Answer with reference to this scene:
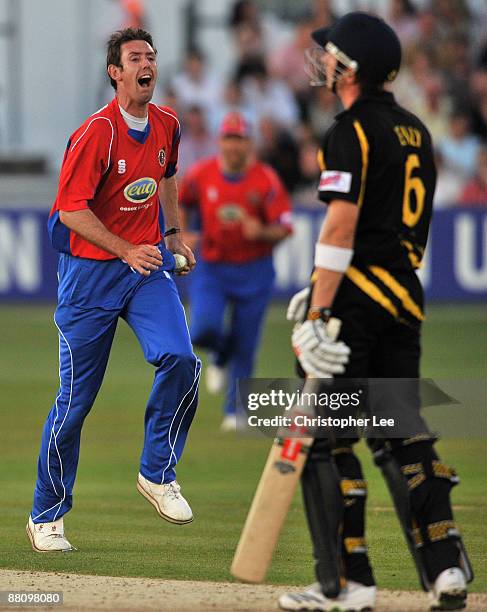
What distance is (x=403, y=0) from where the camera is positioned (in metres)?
19.9

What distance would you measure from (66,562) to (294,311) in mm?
1737

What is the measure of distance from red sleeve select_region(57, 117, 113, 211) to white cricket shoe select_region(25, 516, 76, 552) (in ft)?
4.80

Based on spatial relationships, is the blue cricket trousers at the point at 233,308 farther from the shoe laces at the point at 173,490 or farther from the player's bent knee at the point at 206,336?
the shoe laces at the point at 173,490

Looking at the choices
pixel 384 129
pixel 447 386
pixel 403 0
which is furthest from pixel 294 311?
pixel 403 0

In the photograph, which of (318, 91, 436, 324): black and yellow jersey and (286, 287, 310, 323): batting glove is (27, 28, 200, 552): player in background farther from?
(318, 91, 436, 324): black and yellow jersey

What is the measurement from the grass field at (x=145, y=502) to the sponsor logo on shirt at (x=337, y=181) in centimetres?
174

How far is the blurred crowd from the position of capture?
19.1 m

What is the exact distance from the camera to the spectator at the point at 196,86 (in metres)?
19.4

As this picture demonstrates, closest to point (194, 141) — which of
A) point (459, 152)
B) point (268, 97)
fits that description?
point (268, 97)

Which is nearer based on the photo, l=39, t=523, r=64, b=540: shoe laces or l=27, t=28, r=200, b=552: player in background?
l=27, t=28, r=200, b=552: player in background

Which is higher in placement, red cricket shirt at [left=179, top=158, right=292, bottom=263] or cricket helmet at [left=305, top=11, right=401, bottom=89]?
cricket helmet at [left=305, top=11, right=401, bottom=89]

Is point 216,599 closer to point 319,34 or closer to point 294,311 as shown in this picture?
point 294,311

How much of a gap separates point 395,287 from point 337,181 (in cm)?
47

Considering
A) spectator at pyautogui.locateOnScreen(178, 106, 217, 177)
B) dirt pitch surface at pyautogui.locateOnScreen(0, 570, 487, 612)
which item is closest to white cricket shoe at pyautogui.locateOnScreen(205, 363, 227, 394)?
dirt pitch surface at pyautogui.locateOnScreen(0, 570, 487, 612)
